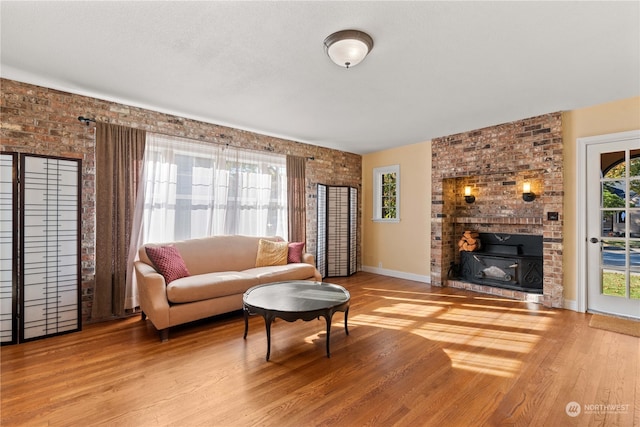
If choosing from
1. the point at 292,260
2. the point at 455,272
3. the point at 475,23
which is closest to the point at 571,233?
the point at 455,272

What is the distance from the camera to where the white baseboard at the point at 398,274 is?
220 inches

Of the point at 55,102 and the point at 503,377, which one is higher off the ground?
the point at 55,102

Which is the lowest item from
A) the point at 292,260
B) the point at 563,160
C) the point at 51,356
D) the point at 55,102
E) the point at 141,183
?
the point at 51,356

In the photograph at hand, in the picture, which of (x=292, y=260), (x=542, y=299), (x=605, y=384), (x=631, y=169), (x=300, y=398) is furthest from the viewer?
(x=292, y=260)

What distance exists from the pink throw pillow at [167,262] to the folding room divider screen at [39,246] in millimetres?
735

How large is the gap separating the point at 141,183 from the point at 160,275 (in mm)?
1353

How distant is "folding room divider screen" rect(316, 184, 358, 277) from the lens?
6.02m

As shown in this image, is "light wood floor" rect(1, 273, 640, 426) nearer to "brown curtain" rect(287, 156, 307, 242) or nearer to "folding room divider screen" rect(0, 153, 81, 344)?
"folding room divider screen" rect(0, 153, 81, 344)

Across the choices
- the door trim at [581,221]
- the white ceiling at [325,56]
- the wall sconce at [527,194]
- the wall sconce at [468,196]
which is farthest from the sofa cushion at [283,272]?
the door trim at [581,221]

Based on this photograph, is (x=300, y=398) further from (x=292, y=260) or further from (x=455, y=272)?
(x=455, y=272)

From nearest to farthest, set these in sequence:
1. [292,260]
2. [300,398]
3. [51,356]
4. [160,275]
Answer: [300,398], [51,356], [160,275], [292,260]

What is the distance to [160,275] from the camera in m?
3.24

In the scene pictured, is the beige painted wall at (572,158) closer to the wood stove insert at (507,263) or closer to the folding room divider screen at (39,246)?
the wood stove insert at (507,263)

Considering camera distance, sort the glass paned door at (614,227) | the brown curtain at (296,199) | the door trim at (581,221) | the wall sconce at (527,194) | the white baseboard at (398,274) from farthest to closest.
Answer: the white baseboard at (398,274) → the brown curtain at (296,199) → the wall sconce at (527,194) → the door trim at (581,221) → the glass paned door at (614,227)
